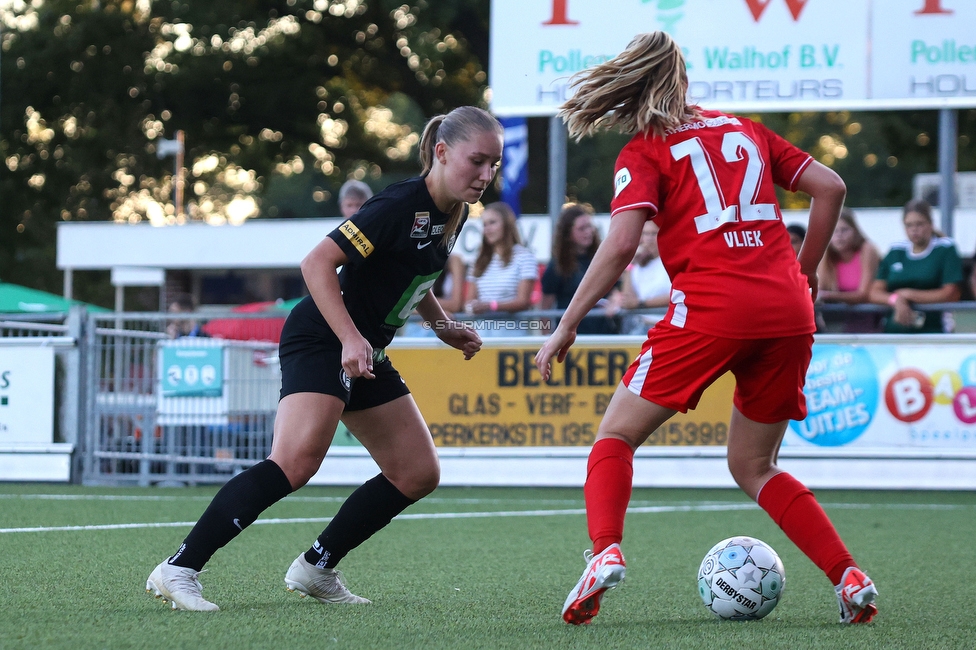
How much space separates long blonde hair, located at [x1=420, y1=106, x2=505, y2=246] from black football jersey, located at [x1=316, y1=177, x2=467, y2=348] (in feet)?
0.17

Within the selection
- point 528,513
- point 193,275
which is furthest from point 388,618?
point 193,275

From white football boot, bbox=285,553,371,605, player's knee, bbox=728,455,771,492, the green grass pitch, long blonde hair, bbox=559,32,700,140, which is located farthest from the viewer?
white football boot, bbox=285,553,371,605

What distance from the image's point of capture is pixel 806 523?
416cm

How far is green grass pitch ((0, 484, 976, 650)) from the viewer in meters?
3.72

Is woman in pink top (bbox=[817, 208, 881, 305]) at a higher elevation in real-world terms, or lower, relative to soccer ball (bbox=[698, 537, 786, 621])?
higher

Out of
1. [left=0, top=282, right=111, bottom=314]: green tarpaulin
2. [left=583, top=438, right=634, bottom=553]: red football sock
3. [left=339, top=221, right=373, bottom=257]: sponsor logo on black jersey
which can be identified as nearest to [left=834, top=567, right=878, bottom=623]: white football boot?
[left=583, top=438, right=634, bottom=553]: red football sock

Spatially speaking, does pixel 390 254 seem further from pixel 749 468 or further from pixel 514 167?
pixel 514 167

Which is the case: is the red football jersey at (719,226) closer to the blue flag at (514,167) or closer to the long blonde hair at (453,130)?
the long blonde hair at (453,130)

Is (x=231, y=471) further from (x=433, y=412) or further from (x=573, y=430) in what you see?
(x=573, y=430)

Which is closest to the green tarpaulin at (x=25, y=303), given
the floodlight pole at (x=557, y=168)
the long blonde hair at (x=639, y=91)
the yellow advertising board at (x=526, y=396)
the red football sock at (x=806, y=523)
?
the floodlight pole at (x=557, y=168)

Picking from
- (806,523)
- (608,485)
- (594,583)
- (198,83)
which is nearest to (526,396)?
(806,523)

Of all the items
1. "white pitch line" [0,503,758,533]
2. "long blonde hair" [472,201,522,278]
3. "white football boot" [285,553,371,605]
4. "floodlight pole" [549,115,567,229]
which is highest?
"floodlight pole" [549,115,567,229]

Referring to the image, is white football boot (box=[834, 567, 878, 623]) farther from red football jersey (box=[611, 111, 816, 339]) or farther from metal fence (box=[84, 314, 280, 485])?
metal fence (box=[84, 314, 280, 485])

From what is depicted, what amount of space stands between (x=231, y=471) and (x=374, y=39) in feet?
61.8
